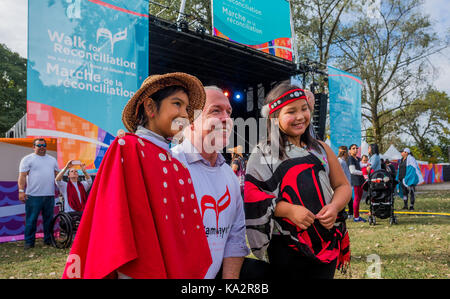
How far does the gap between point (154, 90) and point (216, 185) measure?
1.94 ft

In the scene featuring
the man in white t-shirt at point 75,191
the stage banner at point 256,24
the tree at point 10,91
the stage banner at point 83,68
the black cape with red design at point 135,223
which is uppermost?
the tree at point 10,91

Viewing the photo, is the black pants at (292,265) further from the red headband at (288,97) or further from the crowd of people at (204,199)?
the red headband at (288,97)

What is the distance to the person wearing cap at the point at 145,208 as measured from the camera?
101cm

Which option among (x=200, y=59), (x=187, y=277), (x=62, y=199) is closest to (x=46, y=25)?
(x=62, y=199)

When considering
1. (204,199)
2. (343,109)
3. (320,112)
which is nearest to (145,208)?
(204,199)

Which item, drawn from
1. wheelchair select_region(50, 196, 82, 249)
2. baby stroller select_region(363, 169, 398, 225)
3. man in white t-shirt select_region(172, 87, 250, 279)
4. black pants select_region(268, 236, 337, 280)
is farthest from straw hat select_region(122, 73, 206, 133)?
baby stroller select_region(363, 169, 398, 225)

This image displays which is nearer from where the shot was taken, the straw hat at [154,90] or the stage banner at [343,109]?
the straw hat at [154,90]

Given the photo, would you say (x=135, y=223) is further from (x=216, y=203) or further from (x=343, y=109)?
(x=343, y=109)

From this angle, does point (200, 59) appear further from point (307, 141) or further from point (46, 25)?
point (307, 141)

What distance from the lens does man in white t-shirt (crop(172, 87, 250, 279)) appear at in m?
1.54

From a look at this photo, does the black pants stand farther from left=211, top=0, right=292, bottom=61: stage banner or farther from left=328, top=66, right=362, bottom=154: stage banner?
left=328, top=66, right=362, bottom=154: stage banner

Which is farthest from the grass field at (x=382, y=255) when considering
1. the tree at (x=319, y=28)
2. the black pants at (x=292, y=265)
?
the tree at (x=319, y=28)

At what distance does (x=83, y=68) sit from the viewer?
5227mm
